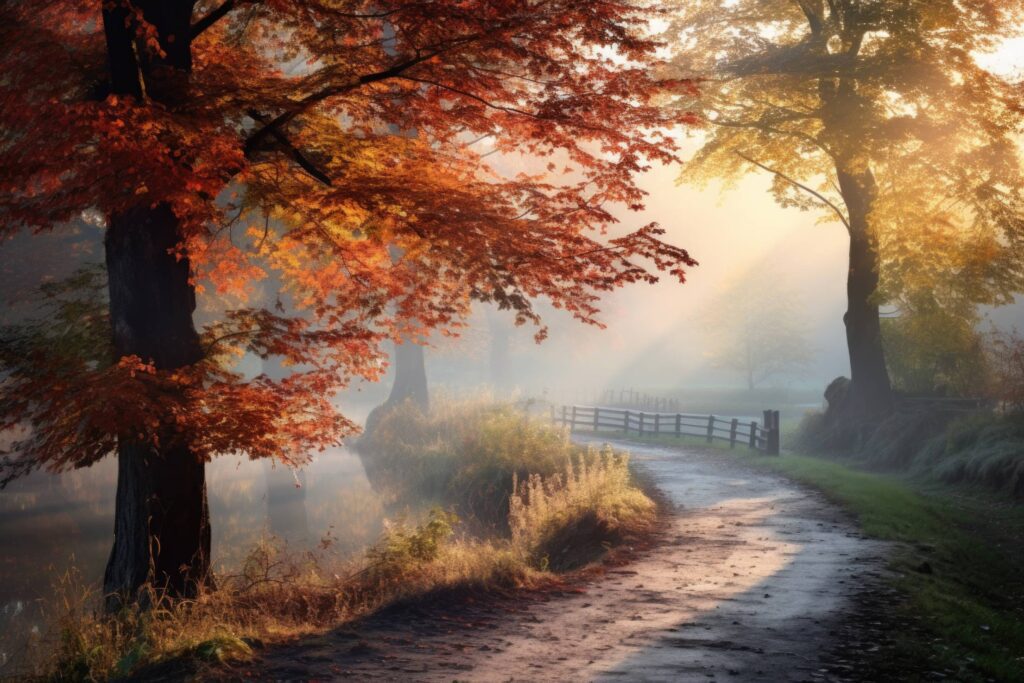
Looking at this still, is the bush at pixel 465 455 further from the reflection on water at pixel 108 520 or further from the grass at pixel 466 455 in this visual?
the reflection on water at pixel 108 520

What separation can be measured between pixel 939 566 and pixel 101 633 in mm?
9883

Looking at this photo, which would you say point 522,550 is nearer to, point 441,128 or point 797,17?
point 441,128

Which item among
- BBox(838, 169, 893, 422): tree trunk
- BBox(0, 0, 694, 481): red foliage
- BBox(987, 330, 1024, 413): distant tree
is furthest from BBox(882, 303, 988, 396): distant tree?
BBox(0, 0, 694, 481): red foliage

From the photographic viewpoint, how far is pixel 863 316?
79.0ft

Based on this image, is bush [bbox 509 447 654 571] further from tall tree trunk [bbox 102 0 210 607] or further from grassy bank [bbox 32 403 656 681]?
tall tree trunk [bbox 102 0 210 607]

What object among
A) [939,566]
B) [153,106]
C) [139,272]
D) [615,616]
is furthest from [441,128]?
[939,566]

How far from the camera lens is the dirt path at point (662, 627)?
6891 millimetres

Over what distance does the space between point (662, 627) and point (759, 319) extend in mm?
45428

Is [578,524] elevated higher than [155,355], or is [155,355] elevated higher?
[155,355]

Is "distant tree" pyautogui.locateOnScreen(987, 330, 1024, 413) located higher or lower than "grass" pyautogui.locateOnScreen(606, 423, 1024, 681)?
higher

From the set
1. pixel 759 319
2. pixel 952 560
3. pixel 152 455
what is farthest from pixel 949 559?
pixel 759 319

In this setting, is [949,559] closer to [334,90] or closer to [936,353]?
[334,90]

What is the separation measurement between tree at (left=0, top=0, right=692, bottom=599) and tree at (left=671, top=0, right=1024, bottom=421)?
13140 millimetres

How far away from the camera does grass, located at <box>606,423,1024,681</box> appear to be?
7.53m
